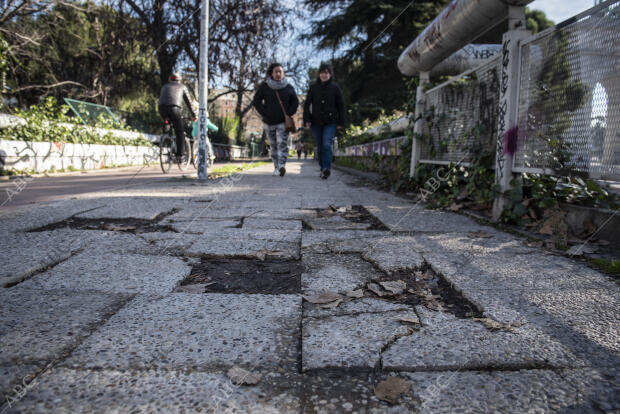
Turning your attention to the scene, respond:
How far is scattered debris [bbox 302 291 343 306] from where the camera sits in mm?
1397

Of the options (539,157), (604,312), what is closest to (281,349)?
(604,312)

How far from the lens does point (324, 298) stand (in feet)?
4.66

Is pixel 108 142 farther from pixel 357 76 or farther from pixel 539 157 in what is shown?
pixel 357 76

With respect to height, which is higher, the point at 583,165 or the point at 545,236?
the point at 583,165

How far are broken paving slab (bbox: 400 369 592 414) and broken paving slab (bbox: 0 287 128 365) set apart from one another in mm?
876

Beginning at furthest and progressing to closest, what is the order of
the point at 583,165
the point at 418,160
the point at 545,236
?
the point at 418,160
the point at 545,236
the point at 583,165

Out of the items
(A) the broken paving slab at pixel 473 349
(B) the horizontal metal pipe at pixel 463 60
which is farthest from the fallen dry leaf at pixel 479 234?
(B) the horizontal metal pipe at pixel 463 60

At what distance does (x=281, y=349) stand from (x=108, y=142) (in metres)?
10.0

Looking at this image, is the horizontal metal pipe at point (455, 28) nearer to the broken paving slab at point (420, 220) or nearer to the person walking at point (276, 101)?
the broken paving slab at point (420, 220)

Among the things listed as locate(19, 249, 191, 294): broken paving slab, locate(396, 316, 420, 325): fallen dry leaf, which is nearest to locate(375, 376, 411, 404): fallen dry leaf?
locate(396, 316, 420, 325): fallen dry leaf

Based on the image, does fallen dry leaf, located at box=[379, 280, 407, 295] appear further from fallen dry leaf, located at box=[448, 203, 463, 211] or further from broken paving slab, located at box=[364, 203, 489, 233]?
fallen dry leaf, located at box=[448, 203, 463, 211]

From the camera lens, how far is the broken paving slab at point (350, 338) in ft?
3.25

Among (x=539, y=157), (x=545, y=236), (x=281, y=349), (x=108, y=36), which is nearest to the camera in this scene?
(x=281, y=349)

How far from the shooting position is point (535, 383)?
90 centimetres
